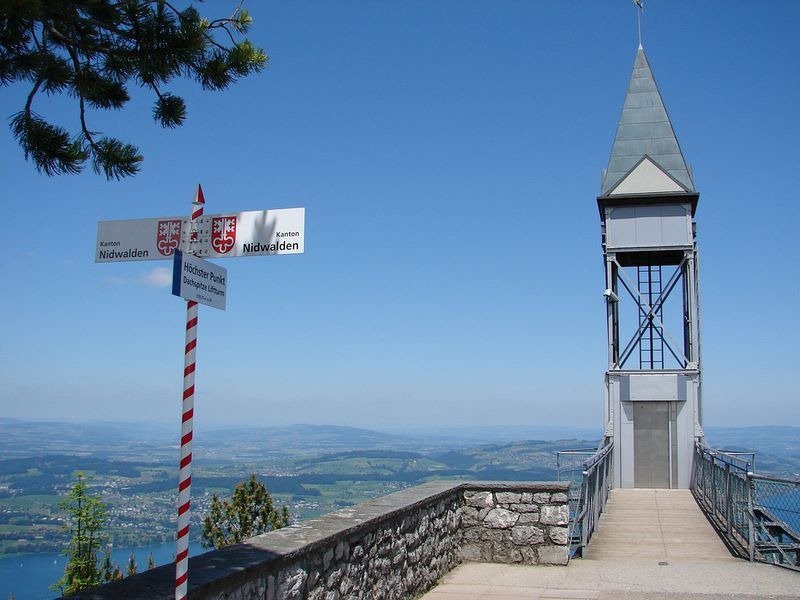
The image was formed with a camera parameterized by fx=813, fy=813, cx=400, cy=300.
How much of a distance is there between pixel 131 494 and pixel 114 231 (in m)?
79.1

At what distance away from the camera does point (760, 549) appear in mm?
9852

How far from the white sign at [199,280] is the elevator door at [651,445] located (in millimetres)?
16166

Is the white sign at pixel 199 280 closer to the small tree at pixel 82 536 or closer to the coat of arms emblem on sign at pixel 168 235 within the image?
the coat of arms emblem on sign at pixel 168 235

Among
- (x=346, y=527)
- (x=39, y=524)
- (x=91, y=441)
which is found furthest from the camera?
(x=91, y=441)

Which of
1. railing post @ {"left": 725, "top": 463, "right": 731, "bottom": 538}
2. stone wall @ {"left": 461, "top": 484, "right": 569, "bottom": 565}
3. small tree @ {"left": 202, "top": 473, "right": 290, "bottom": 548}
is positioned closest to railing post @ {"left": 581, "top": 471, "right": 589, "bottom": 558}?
stone wall @ {"left": 461, "top": 484, "right": 569, "bottom": 565}

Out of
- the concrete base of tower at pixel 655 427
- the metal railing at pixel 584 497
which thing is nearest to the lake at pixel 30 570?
the concrete base of tower at pixel 655 427

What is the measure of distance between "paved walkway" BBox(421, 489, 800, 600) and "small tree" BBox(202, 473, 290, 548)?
32.2 ft

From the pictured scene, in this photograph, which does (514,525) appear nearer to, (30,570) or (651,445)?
(651,445)

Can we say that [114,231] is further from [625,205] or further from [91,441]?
[91,441]

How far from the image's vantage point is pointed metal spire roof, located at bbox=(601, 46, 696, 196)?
807 inches

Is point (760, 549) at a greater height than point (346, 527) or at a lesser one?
lesser

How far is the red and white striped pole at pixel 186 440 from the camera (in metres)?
3.83

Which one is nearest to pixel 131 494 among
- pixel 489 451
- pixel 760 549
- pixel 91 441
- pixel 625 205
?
pixel 489 451

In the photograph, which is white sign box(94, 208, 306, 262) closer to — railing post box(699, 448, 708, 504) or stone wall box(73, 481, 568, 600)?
stone wall box(73, 481, 568, 600)
